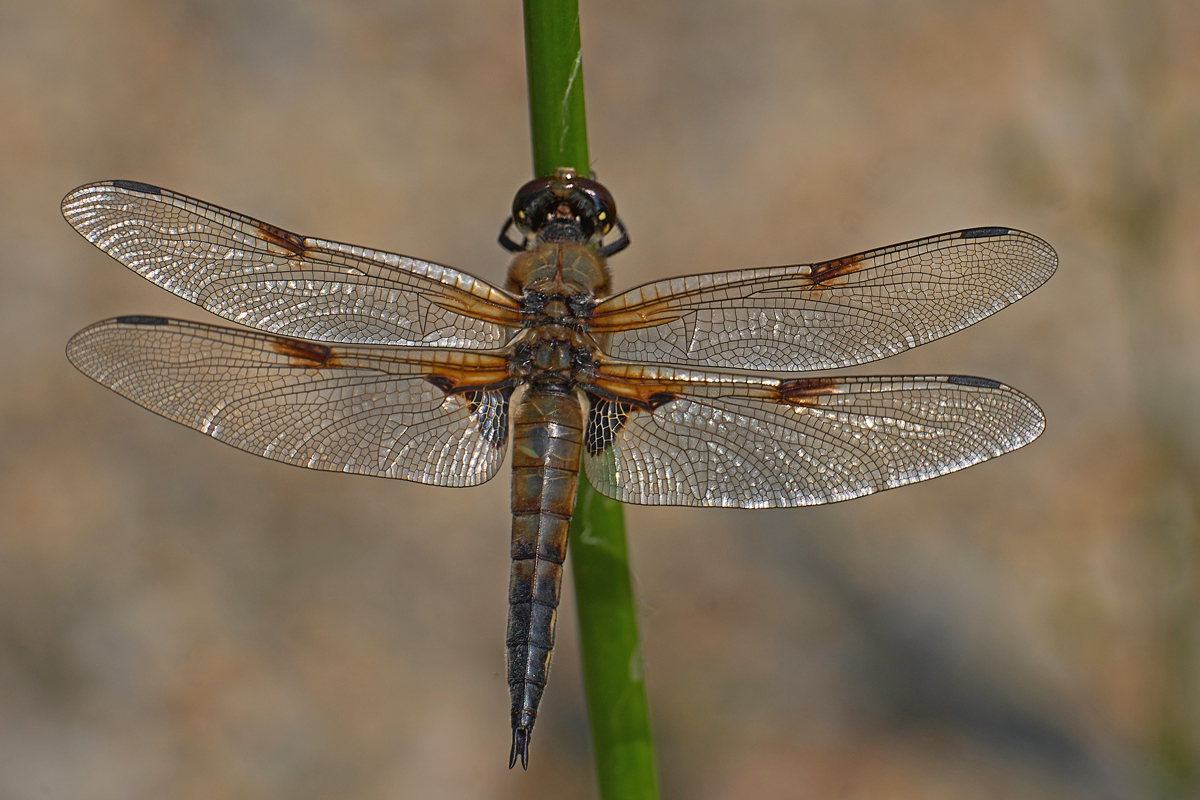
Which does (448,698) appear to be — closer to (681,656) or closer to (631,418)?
(681,656)

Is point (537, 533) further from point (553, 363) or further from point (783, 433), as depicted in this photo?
point (783, 433)

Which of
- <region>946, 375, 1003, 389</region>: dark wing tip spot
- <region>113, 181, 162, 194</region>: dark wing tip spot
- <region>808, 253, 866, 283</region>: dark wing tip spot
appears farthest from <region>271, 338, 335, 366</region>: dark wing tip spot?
<region>946, 375, 1003, 389</region>: dark wing tip spot

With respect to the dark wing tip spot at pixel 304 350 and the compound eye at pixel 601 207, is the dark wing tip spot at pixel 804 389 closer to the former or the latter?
the compound eye at pixel 601 207

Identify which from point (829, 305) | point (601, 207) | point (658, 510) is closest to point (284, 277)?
point (601, 207)

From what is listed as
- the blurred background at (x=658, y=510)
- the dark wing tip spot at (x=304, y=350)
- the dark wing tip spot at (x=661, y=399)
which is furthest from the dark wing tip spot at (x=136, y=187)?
the blurred background at (x=658, y=510)

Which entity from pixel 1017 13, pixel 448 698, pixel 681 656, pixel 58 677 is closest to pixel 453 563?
pixel 448 698

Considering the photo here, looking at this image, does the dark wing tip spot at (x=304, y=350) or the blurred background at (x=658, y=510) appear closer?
the dark wing tip spot at (x=304, y=350)
